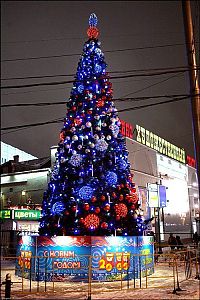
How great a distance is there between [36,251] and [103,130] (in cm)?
589

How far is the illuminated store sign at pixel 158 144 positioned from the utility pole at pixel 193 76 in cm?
2732

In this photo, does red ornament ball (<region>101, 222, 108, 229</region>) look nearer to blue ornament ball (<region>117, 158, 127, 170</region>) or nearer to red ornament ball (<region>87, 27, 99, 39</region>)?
blue ornament ball (<region>117, 158, 127, 170</region>)

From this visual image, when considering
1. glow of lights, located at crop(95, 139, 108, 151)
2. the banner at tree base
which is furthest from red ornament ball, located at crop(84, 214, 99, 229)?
glow of lights, located at crop(95, 139, 108, 151)

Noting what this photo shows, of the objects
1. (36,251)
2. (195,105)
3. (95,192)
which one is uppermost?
(195,105)

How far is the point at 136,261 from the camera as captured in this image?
1380cm

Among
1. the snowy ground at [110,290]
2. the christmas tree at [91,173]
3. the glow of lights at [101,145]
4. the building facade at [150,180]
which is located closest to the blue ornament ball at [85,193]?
the christmas tree at [91,173]

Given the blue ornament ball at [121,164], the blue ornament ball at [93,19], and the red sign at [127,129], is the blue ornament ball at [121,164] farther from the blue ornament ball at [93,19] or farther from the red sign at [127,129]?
the red sign at [127,129]

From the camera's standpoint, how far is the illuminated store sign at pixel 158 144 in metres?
39.2

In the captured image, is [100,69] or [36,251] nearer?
[36,251]

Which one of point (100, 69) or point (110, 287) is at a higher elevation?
point (100, 69)

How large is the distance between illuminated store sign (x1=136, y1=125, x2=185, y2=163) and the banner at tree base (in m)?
25.3

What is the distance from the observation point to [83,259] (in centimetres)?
1310

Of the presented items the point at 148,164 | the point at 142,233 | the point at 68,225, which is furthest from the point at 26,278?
the point at 148,164

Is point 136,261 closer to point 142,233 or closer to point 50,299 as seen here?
point 142,233
